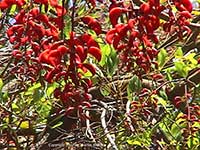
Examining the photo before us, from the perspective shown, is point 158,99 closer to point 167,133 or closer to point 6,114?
point 167,133

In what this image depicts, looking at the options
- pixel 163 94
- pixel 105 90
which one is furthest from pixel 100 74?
pixel 163 94

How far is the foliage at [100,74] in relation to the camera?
4.70 ft

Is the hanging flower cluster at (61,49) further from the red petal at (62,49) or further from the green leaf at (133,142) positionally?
the green leaf at (133,142)

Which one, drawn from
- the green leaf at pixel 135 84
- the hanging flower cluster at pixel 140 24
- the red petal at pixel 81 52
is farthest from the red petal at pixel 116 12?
the green leaf at pixel 135 84

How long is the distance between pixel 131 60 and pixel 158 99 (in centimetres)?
72

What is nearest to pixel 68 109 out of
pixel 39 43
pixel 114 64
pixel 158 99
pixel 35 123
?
pixel 39 43

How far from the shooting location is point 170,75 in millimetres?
2438

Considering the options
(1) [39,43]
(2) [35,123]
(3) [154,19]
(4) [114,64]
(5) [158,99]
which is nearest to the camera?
(3) [154,19]

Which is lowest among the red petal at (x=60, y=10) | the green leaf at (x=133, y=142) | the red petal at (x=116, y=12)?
the green leaf at (x=133, y=142)

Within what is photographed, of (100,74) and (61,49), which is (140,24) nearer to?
(61,49)

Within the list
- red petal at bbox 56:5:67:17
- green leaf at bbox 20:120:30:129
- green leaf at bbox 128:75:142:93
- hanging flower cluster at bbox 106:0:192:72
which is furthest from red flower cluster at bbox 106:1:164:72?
green leaf at bbox 20:120:30:129

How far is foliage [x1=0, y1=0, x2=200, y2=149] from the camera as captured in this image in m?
1.43

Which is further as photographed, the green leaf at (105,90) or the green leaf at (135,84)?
the green leaf at (105,90)

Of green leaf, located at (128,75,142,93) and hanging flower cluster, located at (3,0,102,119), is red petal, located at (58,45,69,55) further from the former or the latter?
green leaf, located at (128,75,142,93)
